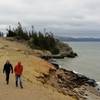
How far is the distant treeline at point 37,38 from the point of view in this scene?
11439 centimetres

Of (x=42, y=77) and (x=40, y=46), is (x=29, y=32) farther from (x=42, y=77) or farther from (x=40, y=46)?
(x=42, y=77)

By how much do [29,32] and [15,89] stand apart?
101 meters

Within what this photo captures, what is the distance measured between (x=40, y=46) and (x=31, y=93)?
84661 mm

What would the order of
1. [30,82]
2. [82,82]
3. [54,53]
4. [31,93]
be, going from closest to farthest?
[31,93] < [30,82] < [82,82] < [54,53]

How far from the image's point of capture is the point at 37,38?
11694cm

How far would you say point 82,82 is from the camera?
4919cm

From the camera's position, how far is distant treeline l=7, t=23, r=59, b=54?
114 metres

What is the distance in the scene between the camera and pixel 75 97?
33188mm

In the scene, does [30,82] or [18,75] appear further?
[30,82]

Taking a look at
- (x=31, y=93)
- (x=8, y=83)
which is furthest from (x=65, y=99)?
(x=8, y=83)

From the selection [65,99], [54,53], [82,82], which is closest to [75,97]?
[65,99]

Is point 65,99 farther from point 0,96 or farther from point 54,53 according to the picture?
point 54,53

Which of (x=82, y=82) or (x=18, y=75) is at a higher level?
(x=18, y=75)

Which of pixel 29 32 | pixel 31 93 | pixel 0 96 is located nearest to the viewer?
pixel 0 96
